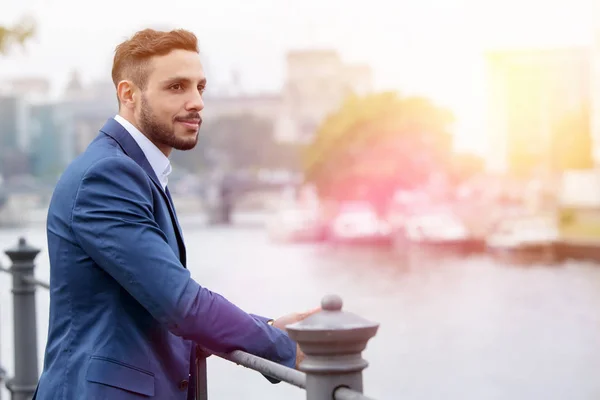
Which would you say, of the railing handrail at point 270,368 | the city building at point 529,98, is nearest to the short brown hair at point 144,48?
the railing handrail at point 270,368

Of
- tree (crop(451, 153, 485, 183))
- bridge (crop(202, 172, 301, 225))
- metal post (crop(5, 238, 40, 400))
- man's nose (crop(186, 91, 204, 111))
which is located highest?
man's nose (crop(186, 91, 204, 111))

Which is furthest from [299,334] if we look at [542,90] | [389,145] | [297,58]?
[297,58]

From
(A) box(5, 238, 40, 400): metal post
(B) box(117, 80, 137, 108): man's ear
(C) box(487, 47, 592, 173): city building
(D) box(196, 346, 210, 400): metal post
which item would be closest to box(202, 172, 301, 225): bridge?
(C) box(487, 47, 592, 173): city building

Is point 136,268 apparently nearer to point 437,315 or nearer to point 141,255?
point 141,255

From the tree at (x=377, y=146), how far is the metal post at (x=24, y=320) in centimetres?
6865

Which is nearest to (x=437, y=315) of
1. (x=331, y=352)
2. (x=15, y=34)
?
(x=15, y=34)

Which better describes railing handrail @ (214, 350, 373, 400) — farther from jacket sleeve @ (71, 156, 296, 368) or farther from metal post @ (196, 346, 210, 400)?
metal post @ (196, 346, 210, 400)

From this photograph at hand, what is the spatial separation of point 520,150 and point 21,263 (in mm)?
94729

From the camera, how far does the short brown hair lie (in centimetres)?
228

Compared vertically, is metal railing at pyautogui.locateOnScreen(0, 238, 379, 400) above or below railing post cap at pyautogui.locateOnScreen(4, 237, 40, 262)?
above

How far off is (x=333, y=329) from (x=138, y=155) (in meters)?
0.73

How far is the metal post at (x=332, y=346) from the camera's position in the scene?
1.77 meters

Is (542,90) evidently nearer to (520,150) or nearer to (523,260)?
(520,150)

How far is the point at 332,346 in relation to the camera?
180cm
